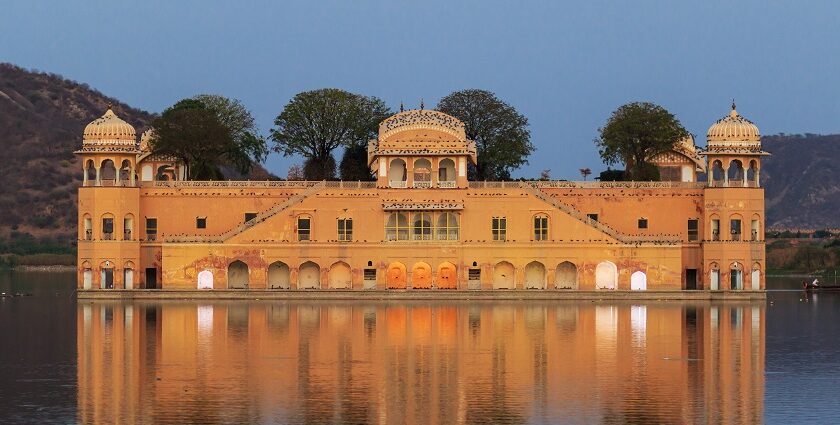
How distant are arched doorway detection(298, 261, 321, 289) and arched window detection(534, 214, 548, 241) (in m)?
9.14

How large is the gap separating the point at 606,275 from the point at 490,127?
12.7m

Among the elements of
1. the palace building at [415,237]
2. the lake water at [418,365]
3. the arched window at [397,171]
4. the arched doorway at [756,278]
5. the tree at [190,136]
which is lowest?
the lake water at [418,365]

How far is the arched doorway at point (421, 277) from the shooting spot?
2618 inches

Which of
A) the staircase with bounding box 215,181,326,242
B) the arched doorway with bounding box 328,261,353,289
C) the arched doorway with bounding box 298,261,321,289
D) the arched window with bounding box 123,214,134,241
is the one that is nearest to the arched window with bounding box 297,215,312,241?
the staircase with bounding box 215,181,326,242

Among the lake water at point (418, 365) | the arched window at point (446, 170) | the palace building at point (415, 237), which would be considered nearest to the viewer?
the lake water at point (418, 365)

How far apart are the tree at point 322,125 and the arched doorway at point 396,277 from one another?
34.3 ft

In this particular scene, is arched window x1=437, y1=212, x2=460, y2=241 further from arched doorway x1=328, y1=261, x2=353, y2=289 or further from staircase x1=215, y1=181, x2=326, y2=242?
staircase x1=215, y1=181, x2=326, y2=242

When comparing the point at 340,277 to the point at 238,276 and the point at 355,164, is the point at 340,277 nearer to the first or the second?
the point at 238,276

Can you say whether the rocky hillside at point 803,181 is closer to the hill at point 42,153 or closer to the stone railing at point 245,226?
the hill at point 42,153

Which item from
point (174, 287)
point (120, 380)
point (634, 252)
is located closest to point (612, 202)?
point (634, 252)

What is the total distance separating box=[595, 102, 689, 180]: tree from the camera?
7400 cm

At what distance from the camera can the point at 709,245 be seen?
218 feet

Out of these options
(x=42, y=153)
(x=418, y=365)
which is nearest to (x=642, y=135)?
(x=418, y=365)

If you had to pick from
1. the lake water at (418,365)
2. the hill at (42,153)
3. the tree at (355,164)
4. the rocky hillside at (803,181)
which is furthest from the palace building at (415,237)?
the rocky hillside at (803,181)
